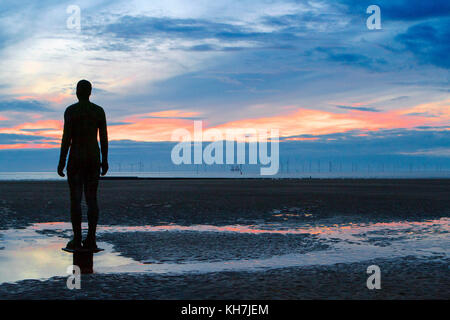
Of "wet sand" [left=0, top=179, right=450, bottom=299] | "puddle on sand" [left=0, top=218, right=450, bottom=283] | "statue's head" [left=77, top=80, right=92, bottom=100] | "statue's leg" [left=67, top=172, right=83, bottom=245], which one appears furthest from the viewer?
"statue's head" [left=77, top=80, right=92, bottom=100]

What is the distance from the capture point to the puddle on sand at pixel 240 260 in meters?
8.80

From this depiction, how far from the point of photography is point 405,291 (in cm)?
702

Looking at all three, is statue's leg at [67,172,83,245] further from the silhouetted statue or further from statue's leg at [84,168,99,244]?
statue's leg at [84,168,99,244]

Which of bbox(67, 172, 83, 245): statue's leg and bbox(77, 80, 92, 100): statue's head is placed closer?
bbox(67, 172, 83, 245): statue's leg

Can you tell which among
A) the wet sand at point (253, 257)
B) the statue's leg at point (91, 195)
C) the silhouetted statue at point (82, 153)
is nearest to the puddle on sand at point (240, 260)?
the wet sand at point (253, 257)

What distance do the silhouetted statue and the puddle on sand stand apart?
0.84m

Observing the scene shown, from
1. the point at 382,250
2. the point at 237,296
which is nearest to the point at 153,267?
the point at 237,296

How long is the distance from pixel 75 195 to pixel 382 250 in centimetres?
725

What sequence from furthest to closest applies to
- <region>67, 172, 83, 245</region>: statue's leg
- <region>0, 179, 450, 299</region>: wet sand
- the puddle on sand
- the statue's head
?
1. the statue's head
2. <region>67, 172, 83, 245</region>: statue's leg
3. the puddle on sand
4. <region>0, 179, 450, 299</region>: wet sand

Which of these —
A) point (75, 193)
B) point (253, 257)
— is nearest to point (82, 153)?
point (75, 193)

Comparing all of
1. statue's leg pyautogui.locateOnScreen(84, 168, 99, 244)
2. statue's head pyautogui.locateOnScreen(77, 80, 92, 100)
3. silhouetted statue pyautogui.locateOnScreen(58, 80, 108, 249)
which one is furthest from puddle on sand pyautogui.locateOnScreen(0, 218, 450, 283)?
statue's head pyautogui.locateOnScreen(77, 80, 92, 100)

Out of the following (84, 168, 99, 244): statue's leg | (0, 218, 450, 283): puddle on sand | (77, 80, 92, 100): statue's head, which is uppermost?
(77, 80, 92, 100): statue's head

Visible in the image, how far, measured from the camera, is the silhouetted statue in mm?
10109

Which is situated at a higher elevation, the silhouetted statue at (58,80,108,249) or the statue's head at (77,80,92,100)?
the statue's head at (77,80,92,100)
